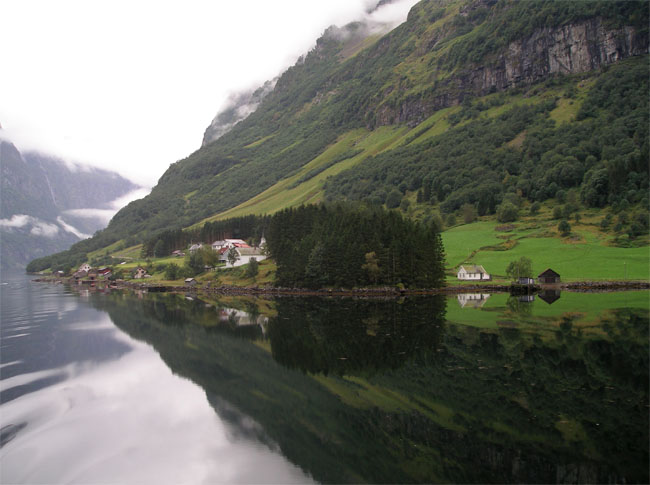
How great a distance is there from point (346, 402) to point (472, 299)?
181ft

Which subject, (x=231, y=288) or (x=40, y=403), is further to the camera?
(x=231, y=288)

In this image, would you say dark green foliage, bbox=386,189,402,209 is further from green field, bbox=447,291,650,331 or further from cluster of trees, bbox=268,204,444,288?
green field, bbox=447,291,650,331

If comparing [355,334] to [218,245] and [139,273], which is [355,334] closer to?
[218,245]

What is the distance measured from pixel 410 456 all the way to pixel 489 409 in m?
6.67

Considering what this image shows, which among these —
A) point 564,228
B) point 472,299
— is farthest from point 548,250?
point 472,299

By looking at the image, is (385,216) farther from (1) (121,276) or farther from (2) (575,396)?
(1) (121,276)

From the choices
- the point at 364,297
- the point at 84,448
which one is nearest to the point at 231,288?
the point at 364,297

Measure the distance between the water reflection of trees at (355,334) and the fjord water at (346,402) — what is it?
0.37 meters

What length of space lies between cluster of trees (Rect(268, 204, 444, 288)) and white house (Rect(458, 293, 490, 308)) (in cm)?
859

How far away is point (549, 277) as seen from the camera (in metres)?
95.2

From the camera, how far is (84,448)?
27734 mm

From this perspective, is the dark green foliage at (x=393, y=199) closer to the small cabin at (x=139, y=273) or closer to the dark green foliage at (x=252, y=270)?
the dark green foliage at (x=252, y=270)

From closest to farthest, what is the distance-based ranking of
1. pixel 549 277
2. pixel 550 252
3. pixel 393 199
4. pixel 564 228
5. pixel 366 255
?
pixel 366 255 → pixel 549 277 → pixel 550 252 → pixel 564 228 → pixel 393 199

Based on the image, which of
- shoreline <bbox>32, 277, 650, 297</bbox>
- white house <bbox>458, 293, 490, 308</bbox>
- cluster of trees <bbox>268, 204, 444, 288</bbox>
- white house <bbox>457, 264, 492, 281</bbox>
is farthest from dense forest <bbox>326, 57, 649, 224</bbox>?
cluster of trees <bbox>268, 204, 444, 288</bbox>
